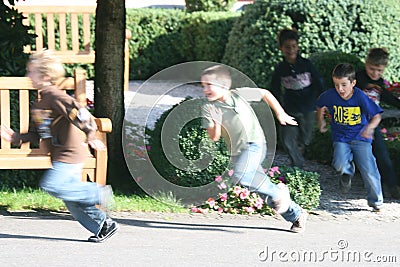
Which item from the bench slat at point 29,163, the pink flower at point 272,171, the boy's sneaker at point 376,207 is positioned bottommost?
the boy's sneaker at point 376,207

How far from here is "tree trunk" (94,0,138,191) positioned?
24.3ft

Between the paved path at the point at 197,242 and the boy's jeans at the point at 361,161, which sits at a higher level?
the boy's jeans at the point at 361,161

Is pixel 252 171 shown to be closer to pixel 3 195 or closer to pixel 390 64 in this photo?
pixel 3 195

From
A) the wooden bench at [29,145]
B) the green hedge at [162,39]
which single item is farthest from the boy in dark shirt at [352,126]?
the green hedge at [162,39]

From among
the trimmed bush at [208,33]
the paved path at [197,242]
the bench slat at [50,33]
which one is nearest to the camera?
the paved path at [197,242]

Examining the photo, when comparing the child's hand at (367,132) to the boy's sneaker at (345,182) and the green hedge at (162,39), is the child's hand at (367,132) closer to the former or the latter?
the boy's sneaker at (345,182)

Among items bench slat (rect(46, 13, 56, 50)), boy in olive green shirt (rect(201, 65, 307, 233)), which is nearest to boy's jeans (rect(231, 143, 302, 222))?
boy in olive green shirt (rect(201, 65, 307, 233))

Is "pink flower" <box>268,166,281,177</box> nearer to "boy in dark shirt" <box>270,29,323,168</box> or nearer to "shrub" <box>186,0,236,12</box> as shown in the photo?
"boy in dark shirt" <box>270,29,323,168</box>

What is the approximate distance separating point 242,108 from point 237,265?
126cm

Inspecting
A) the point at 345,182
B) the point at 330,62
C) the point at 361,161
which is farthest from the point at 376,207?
the point at 330,62

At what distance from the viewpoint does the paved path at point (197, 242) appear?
5.50 m

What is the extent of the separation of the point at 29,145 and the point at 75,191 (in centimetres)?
174

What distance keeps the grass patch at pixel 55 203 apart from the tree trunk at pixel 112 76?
1.61 feet

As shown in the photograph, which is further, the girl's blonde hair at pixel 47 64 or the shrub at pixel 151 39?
the shrub at pixel 151 39
